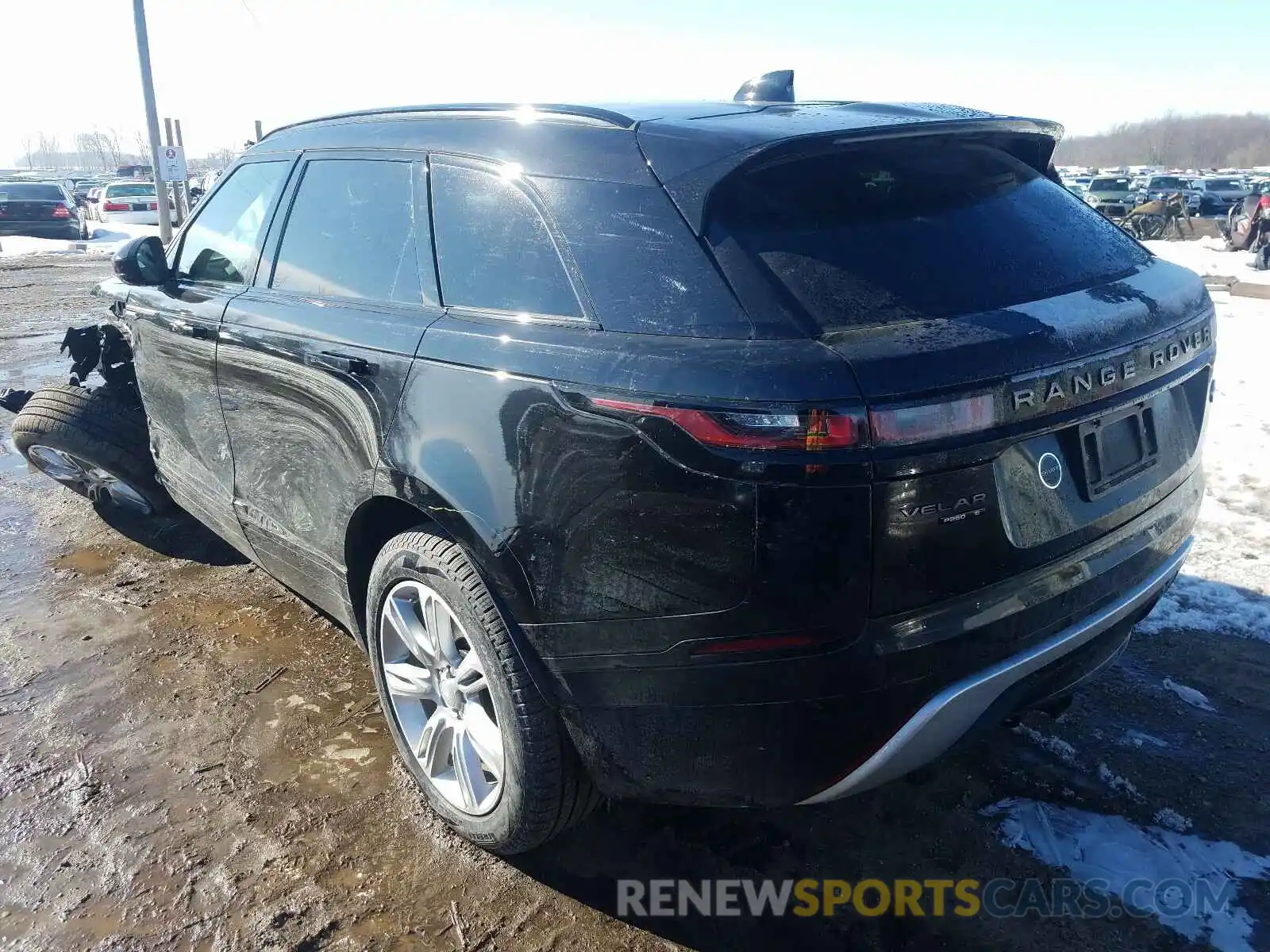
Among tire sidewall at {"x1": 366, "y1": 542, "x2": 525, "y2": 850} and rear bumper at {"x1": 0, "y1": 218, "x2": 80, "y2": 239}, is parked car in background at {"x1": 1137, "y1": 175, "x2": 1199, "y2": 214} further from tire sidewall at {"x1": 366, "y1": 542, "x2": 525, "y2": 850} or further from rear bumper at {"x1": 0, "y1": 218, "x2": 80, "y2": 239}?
tire sidewall at {"x1": 366, "y1": 542, "x2": 525, "y2": 850}

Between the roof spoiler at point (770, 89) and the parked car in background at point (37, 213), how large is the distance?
2644 centimetres

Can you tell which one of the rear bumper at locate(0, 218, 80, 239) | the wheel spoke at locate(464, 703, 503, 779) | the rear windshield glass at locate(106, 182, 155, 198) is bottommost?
the wheel spoke at locate(464, 703, 503, 779)

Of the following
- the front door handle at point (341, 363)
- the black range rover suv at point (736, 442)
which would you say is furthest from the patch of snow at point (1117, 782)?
the front door handle at point (341, 363)

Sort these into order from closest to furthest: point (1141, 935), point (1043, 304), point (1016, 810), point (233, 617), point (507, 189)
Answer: point (1043, 304), point (1141, 935), point (507, 189), point (1016, 810), point (233, 617)

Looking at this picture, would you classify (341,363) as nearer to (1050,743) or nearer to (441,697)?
(441,697)

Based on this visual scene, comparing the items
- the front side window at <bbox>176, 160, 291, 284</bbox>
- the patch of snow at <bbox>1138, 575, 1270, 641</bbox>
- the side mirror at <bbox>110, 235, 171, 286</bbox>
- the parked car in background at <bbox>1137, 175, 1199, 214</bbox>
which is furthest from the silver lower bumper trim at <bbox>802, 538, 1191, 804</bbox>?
the parked car in background at <bbox>1137, 175, 1199, 214</bbox>

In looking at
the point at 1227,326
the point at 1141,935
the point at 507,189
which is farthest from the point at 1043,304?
the point at 1227,326

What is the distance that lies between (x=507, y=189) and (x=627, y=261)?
1.63 ft

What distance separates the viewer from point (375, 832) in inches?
104

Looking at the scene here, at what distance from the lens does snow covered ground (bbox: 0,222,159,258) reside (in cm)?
2170

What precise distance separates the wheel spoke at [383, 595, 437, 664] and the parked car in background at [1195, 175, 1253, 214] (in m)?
38.7

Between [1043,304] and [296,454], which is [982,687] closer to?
[1043,304]

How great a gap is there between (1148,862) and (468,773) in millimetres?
1790

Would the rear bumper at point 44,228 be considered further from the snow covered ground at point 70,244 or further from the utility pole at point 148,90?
the utility pole at point 148,90
